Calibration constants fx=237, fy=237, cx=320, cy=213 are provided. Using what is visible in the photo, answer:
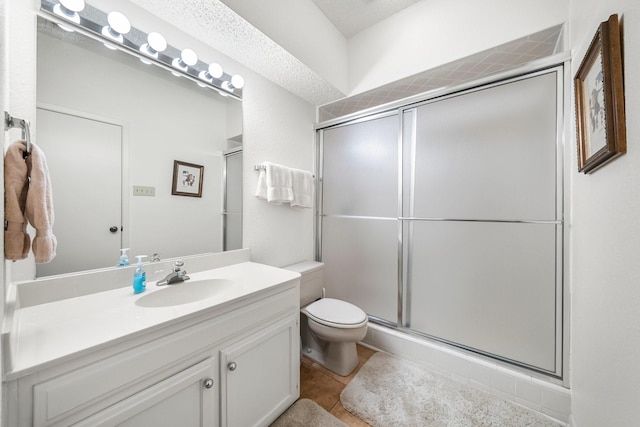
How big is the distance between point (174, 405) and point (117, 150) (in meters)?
1.18

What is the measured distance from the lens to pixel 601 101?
0.82 metres

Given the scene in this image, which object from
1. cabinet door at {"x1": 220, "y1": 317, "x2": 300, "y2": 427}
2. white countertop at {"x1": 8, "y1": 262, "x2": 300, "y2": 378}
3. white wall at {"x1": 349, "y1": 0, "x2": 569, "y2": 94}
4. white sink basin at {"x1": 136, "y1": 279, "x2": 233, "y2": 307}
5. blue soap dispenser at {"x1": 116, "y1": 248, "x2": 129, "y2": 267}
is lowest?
cabinet door at {"x1": 220, "y1": 317, "x2": 300, "y2": 427}

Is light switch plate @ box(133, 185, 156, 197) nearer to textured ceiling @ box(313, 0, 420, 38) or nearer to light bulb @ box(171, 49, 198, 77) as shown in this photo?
light bulb @ box(171, 49, 198, 77)

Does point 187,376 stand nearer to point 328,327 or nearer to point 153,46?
point 328,327

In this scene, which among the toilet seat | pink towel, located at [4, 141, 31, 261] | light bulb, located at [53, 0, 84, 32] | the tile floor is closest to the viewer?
pink towel, located at [4, 141, 31, 261]

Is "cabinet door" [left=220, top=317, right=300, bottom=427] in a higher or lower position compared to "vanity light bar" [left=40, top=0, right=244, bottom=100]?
lower

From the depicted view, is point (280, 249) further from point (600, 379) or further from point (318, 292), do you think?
point (600, 379)

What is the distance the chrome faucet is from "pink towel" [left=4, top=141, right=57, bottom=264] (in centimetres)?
58

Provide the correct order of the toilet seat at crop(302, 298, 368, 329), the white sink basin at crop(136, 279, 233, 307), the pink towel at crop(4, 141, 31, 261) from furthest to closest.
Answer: the toilet seat at crop(302, 298, 368, 329)
the white sink basin at crop(136, 279, 233, 307)
the pink towel at crop(4, 141, 31, 261)

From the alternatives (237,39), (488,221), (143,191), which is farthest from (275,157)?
(488,221)

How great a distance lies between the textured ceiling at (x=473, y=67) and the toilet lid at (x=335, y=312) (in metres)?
1.84

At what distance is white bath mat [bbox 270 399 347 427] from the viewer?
1.29 m

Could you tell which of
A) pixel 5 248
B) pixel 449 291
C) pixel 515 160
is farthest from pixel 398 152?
pixel 5 248

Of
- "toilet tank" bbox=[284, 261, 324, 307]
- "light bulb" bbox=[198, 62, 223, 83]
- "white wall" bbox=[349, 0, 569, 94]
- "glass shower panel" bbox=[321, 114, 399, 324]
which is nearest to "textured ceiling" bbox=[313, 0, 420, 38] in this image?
"white wall" bbox=[349, 0, 569, 94]
